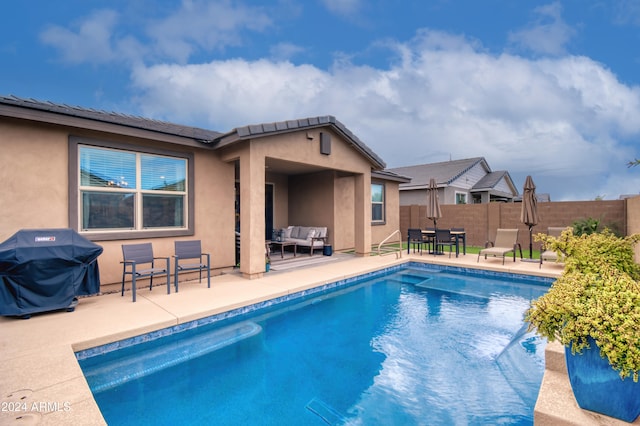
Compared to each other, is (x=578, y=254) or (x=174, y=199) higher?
(x=174, y=199)

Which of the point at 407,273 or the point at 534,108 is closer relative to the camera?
the point at 407,273

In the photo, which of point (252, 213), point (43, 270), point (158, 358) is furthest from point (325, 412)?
point (252, 213)

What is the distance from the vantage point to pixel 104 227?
19.6ft

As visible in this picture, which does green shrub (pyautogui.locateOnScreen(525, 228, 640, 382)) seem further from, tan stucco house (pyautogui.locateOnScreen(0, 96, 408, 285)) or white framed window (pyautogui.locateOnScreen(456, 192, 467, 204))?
white framed window (pyautogui.locateOnScreen(456, 192, 467, 204))

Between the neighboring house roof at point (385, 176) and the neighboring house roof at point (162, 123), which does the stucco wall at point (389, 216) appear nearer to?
the neighboring house roof at point (385, 176)

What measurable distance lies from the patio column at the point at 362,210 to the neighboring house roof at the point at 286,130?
0.90 metres

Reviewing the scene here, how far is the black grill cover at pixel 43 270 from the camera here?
4.36 meters

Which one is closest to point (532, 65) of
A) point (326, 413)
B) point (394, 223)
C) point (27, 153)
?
point (394, 223)

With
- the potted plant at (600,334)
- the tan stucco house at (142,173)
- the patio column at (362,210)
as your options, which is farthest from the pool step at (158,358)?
the patio column at (362,210)

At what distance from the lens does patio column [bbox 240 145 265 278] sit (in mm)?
6941

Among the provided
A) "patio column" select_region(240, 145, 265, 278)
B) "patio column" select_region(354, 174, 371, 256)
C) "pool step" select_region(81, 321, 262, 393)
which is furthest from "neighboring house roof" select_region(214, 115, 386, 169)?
"pool step" select_region(81, 321, 262, 393)

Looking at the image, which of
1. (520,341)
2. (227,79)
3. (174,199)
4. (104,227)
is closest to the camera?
(520,341)

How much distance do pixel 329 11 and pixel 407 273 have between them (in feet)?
41.4

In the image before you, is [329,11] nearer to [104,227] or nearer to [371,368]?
[104,227]
